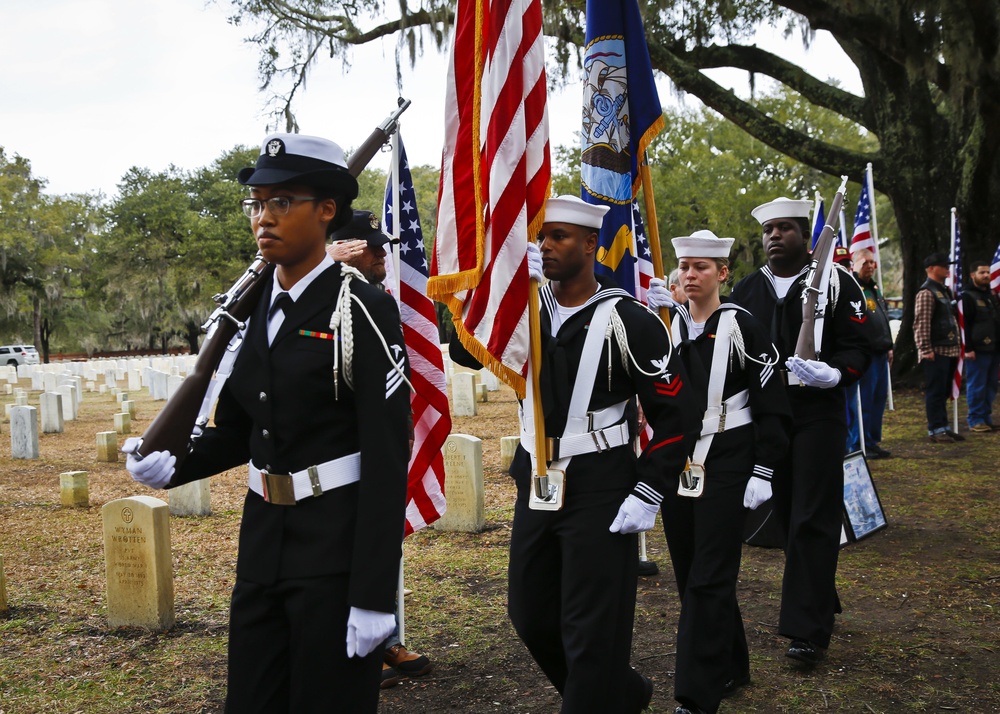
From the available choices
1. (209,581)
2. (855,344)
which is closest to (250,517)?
(855,344)

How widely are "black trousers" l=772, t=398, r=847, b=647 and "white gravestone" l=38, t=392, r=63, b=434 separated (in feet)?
50.4

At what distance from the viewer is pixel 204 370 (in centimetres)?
300

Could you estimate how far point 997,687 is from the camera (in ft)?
15.8

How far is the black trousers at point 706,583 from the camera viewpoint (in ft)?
14.2

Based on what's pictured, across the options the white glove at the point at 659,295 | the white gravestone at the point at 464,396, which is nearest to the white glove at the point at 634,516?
the white glove at the point at 659,295

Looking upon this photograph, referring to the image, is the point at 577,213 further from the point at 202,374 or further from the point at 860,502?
the point at 860,502

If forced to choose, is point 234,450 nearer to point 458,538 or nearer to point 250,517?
point 250,517

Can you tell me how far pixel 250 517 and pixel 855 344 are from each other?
12.5 ft

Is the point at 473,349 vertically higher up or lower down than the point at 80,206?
lower down

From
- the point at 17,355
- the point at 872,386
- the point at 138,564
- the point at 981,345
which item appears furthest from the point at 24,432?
the point at 17,355

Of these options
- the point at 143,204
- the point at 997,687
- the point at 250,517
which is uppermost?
the point at 143,204

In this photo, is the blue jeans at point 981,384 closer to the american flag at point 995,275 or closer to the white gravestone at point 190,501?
the american flag at point 995,275

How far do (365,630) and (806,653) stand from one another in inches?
126

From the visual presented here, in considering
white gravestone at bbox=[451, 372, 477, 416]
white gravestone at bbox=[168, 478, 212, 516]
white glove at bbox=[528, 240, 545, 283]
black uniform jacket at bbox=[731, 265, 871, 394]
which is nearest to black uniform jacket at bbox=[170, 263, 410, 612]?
white glove at bbox=[528, 240, 545, 283]
